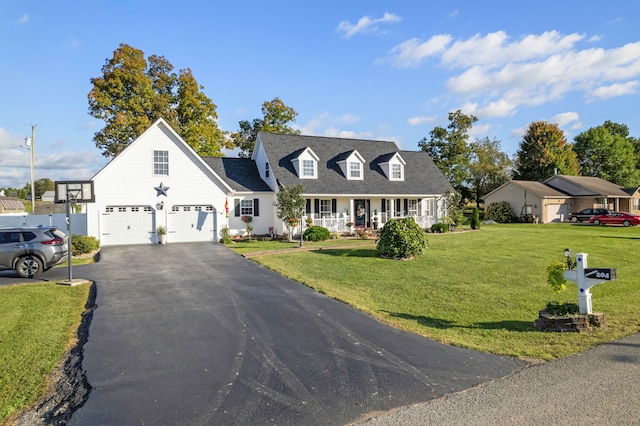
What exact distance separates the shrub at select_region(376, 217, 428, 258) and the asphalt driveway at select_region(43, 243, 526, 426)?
725cm

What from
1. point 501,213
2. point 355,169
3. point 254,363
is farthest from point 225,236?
point 501,213

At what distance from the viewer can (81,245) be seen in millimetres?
18766

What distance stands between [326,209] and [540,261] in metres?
14.8

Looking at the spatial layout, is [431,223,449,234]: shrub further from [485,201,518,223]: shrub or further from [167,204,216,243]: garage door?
[485,201,518,223]: shrub

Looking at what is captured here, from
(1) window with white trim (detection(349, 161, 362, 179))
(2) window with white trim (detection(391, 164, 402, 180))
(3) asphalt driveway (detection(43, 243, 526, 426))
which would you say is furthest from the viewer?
(2) window with white trim (detection(391, 164, 402, 180))

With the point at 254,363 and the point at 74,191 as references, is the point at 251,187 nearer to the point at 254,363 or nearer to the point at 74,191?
the point at 74,191

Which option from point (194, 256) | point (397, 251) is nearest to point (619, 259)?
point (397, 251)

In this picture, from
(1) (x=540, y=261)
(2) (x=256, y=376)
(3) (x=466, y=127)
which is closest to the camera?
(2) (x=256, y=376)

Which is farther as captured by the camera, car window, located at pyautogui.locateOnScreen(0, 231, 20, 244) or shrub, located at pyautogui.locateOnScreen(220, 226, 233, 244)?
shrub, located at pyautogui.locateOnScreen(220, 226, 233, 244)

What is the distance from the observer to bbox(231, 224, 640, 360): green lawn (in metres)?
7.01

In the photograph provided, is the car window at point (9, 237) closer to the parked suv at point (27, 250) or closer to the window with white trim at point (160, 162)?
the parked suv at point (27, 250)

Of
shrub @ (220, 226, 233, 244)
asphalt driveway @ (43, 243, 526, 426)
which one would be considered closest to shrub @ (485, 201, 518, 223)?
shrub @ (220, 226, 233, 244)

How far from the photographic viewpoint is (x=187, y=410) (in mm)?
4566

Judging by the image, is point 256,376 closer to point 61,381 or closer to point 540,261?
point 61,381
